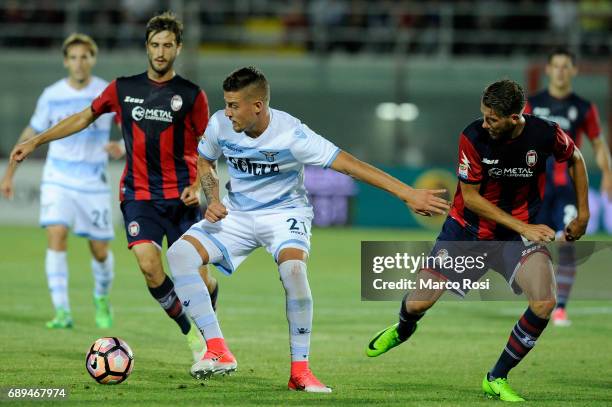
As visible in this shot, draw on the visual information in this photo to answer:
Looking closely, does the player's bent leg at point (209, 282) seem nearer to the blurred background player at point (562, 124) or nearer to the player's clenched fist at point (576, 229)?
the player's clenched fist at point (576, 229)

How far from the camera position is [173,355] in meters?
8.77

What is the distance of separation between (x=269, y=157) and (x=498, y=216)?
56.9 inches

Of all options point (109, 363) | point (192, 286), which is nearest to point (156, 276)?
point (192, 286)

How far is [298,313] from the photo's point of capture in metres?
7.13

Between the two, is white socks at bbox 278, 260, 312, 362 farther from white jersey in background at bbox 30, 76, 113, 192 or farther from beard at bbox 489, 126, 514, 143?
white jersey in background at bbox 30, 76, 113, 192

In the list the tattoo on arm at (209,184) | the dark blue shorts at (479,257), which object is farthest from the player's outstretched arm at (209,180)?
the dark blue shorts at (479,257)

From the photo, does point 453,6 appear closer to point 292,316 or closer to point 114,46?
point 114,46

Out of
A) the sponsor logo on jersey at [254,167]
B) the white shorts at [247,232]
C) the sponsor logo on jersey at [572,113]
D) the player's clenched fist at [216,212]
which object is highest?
the sponsor logo on jersey at [254,167]

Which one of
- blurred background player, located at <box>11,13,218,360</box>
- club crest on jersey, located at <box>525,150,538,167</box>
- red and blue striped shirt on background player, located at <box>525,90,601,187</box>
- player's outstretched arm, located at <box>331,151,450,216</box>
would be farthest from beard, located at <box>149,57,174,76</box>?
red and blue striped shirt on background player, located at <box>525,90,601,187</box>

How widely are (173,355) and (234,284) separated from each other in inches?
228

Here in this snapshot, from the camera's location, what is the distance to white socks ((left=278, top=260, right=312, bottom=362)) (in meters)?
7.08

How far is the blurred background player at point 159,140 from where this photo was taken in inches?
330

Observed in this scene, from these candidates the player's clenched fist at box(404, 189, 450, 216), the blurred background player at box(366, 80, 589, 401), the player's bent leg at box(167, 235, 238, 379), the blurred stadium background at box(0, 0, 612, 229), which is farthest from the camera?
the blurred stadium background at box(0, 0, 612, 229)

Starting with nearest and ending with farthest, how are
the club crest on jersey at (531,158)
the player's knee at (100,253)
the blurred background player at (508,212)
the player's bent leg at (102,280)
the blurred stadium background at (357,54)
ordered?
the blurred background player at (508,212) < the club crest on jersey at (531,158) < the player's bent leg at (102,280) < the player's knee at (100,253) < the blurred stadium background at (357,54)
